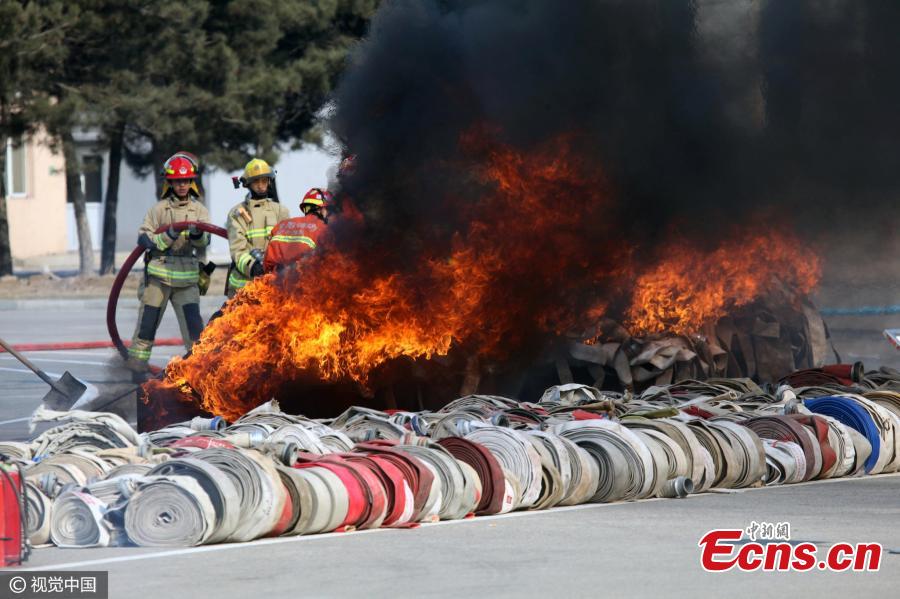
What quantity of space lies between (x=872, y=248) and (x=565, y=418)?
5.41 metres

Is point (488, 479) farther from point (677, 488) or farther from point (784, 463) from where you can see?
point (784, 463)

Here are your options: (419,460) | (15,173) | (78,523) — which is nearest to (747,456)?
(419,460)

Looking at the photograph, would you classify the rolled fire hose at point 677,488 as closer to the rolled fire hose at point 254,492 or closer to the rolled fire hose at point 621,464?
the rolled fire hose at point 621,464

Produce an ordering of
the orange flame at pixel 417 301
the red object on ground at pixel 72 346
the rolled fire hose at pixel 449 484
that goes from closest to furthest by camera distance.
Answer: the rolled fire hose at pixel 449 484
the orange flame at pixel 417 301
the red object on ground at pixel 72 346

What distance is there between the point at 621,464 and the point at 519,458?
2.08 ft

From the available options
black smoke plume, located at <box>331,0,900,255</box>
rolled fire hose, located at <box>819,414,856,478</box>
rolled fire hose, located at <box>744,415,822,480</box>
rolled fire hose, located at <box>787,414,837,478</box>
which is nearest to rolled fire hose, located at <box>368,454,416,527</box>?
rolled fire hose, located at <box>744,415,822,480</box>

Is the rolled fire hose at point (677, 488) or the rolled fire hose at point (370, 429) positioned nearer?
the rolled fire hose at point (677, 488)

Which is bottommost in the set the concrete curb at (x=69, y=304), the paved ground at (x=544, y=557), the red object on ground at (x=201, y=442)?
the paved ground at (x=544, y=557)

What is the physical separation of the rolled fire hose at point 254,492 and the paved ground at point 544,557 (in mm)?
98

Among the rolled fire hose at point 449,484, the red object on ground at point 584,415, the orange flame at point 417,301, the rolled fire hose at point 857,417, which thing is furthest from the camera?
the orange flame at point 417,301

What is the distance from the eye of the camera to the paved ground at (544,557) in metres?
6.32

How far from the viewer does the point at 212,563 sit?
6.85m

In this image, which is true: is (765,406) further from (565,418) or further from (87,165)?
(87,165)

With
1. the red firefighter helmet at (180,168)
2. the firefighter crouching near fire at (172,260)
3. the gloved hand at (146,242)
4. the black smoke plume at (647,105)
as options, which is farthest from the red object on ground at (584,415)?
the red firefighter helmet at (180,168)
